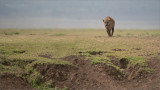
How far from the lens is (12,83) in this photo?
7512mm

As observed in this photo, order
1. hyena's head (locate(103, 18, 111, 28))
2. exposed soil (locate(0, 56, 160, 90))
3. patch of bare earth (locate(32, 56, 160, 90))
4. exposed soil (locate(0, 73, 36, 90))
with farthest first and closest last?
hyena's head (locate(103, 18, 111, 28)) → patch of bare earth (locate(32, 56, 160, 90)) → exposed soil (locate(0, 56, 160, 90)) → exposed soil (locate(0, 73, 36, 90))

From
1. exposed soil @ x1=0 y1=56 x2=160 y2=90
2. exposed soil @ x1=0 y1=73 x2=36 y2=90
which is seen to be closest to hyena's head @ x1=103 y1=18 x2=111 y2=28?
exposed soil @ x1=0 y1=56 x2=160 y2=90

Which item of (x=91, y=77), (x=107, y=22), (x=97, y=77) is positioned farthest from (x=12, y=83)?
(x=107, y=22)

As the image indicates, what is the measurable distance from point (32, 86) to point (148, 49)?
684 cm

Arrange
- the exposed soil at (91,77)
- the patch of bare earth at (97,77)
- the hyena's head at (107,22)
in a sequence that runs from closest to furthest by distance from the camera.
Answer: the exposed soil at (91,77) < the patch of bare earth at (97,77) < the hyena's head at (107,22)

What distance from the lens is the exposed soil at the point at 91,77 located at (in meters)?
7.84

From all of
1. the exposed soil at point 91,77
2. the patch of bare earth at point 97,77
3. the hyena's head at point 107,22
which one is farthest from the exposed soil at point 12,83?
the hyena's head at point 107,22

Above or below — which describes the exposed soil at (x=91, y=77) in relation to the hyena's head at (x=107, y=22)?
below

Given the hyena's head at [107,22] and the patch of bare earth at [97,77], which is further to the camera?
the hyena's head at [107,22]

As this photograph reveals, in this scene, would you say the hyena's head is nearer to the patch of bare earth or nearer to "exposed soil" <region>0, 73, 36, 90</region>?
the patch of bare earth

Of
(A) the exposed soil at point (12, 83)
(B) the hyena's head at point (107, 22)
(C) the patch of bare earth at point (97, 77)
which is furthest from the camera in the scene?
(B) the hyena's head at point (107, 22)

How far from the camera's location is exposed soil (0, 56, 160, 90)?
25.7 ft

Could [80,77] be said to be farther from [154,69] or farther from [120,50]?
[120,50]

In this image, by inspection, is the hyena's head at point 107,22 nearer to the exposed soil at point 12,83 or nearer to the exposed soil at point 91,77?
the exposed soil at point 91,77
